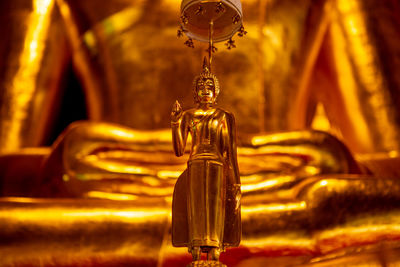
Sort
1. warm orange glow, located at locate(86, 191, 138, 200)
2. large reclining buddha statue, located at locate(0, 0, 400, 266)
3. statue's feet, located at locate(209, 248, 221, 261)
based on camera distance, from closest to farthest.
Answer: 1. statue's feet, located at locate(209, 248, 221, 261)
2. large reclining buddha statue, located at locate(0, 0, 400, 266)
3. warm orange glow, located at locate(86, 191, 138, 200)

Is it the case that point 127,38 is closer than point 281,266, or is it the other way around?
point 281,266

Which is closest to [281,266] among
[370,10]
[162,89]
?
[162,89]

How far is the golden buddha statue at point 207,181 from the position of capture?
1.12 meters

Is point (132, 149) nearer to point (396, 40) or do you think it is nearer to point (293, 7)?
point (293, 7)

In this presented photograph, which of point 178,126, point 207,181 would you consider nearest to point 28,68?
point 178,126

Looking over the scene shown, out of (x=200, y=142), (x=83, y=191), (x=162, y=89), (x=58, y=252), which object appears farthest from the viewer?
(x=162, y=89)

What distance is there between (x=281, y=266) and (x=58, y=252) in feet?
1.54

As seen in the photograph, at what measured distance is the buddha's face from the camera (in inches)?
49.3

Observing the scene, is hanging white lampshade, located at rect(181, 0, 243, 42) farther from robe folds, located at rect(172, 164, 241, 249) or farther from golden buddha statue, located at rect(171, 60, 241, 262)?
robe folds, located at rect(172, 164, 241, 249)

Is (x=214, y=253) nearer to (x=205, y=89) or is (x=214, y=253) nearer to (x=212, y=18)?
(x=205, y=89)

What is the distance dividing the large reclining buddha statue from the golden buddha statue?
232 mm

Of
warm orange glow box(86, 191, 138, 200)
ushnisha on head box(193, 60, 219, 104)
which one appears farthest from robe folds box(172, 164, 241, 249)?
warm orange glow box(86, 191, 138, 200)

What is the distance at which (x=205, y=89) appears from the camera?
125 cm

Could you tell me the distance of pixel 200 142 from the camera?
48.1 inches
